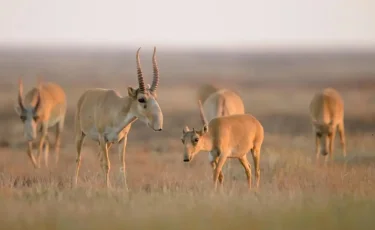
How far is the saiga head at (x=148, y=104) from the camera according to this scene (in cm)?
1129

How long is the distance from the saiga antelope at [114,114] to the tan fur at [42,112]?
2.38 meters

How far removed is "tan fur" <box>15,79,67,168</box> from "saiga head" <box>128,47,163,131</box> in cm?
365

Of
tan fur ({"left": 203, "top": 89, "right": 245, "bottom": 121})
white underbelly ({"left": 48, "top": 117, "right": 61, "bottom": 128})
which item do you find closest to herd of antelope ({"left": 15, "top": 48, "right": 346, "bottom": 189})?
tan fur ({"left": 203, "top": 89, "right": 245, "bottom": 121})

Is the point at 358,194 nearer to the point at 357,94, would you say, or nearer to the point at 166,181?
the point at 166,181

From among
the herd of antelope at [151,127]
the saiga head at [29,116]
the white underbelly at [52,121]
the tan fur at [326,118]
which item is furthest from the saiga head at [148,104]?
the tan fur at [326,118]

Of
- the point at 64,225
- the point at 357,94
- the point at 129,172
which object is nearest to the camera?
the point at 64,225

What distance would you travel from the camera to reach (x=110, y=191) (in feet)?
35.4

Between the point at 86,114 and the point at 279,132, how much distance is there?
9.94 meters

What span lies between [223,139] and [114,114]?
64.6 inches

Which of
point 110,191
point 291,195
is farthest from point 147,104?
point 291,195

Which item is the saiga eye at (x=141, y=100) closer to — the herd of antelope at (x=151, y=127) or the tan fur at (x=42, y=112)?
the herd of antelope at (x=151, y=127)

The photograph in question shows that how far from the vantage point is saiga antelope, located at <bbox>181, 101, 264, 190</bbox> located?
1131 cm

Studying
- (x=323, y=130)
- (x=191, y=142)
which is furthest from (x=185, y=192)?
(x=323, y=130)

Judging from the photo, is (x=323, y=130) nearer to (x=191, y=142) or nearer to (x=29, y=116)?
(x=29, y=116)
